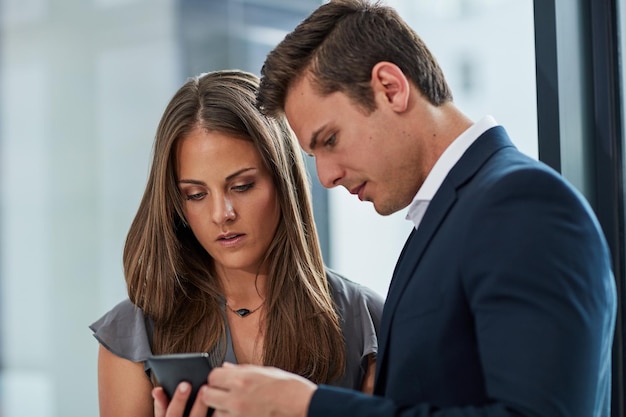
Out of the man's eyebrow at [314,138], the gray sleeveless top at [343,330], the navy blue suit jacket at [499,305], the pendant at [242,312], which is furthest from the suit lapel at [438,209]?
the pendant at [242,312]

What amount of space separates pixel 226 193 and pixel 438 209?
656mm

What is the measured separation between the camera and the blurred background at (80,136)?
8.24 ft

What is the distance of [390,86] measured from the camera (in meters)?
1.43

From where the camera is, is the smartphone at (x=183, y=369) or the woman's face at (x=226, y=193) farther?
the woman's face at (x=226, y=193)

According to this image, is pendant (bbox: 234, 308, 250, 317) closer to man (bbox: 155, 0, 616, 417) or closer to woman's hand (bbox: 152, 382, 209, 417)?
woman's hand (bbox: 152, 382, 209, 417)

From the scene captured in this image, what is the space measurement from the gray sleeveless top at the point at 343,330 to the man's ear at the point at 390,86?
28.4 inches

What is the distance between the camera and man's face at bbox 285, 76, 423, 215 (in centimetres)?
143

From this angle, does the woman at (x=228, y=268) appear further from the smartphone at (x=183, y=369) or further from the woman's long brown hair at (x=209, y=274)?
the smartphone at (x=183, y=369)

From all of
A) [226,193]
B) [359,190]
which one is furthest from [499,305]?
[226,193]

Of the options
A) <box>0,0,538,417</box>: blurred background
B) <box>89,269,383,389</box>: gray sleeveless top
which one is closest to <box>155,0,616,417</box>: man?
<box>89,269,383,389</box>: gray sleeveless top

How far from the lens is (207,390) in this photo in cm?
137

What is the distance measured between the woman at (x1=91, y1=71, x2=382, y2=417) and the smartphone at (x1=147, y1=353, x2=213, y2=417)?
1.26 ft

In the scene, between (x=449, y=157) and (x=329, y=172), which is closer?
(x=449, y=157)

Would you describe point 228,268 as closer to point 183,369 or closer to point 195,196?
point 195,196
